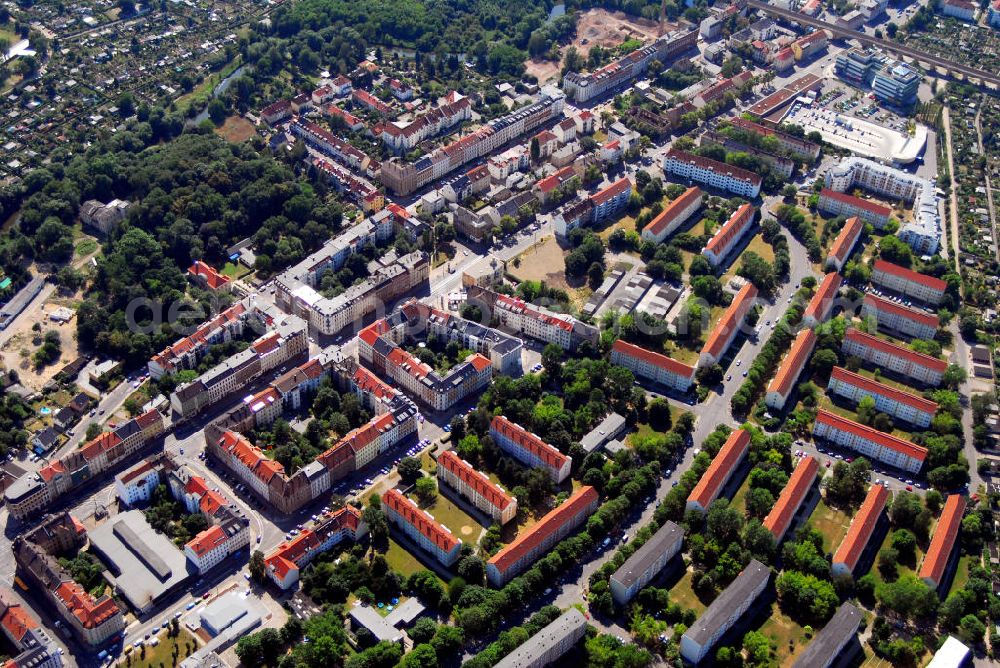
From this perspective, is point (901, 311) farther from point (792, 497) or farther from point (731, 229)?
point (792, 497)

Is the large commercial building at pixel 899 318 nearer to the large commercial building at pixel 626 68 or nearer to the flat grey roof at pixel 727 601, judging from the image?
the flat grey roof at pixel 727 601

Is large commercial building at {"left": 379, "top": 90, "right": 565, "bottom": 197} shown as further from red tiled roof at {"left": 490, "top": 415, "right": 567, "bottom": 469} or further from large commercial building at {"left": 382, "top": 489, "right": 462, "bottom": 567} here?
large commercial building at {"left": 382, "top": 489, "right": 462, "bottom": 567}

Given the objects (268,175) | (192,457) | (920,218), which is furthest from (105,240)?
(920,218)

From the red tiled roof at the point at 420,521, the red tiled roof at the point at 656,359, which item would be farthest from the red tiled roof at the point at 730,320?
the red tiled roof at the point at 420,521

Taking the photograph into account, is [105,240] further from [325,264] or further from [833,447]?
[833,447]

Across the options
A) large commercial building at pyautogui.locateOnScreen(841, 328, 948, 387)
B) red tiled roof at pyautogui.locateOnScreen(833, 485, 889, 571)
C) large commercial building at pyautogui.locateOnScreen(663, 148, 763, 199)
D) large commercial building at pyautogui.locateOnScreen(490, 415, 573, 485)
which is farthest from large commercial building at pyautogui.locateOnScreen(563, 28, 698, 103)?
red tiled roof at pyautogui.locateOnScreen(833, 485, 889, 571)

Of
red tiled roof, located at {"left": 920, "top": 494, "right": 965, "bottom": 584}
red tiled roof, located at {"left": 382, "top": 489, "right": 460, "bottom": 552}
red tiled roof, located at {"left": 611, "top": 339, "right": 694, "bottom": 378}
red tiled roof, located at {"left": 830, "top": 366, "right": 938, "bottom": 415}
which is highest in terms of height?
red tiled roof, located at {"left": 830, "top": 366, "right": 938, "bottom": 415}
